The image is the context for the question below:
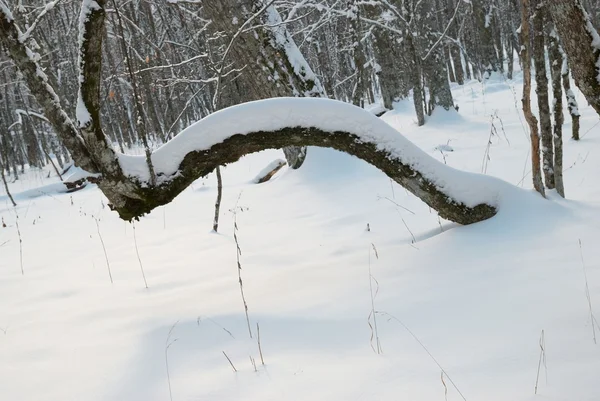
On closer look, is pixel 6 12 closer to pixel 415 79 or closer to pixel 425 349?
pixel 425 349

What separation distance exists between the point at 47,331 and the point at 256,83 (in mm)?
3569

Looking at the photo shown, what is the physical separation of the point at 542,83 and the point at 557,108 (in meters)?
0.63

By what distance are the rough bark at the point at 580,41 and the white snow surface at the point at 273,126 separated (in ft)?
3.14

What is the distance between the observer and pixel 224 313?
8.01 ft

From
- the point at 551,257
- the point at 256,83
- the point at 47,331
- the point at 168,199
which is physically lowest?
the point at 551,257

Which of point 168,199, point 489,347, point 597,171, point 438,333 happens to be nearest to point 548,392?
point 489,347

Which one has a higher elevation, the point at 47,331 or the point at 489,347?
the point at 47,331

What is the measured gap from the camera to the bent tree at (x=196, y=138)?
2.59 meters

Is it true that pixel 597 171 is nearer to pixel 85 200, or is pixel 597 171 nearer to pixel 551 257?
pixel 551 257

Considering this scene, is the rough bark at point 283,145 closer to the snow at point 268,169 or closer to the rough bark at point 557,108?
the rough bark at point 557,108

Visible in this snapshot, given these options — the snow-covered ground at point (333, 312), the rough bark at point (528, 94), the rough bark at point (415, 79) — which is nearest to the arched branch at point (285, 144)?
the snow-covered ground at point (333, 312)

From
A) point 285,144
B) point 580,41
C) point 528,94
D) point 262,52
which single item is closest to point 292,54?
point 262,52

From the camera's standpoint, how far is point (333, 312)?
2246 mm

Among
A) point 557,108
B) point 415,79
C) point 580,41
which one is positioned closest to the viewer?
point 580,41
